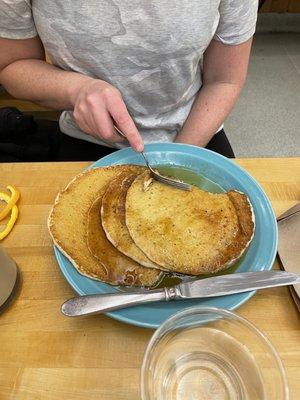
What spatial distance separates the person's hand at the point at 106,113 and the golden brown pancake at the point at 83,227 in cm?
9

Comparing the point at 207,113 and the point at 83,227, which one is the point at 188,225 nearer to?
the point at 83,227

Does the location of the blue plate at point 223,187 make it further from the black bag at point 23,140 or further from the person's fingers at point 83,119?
the black bag at point 23,140

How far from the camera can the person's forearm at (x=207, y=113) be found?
97 centimetres

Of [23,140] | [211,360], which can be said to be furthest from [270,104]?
[211,360]

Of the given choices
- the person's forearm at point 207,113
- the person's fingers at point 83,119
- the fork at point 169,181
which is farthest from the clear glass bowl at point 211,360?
the person's forearm at point 207,113

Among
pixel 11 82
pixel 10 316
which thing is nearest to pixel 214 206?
pixel 10 316

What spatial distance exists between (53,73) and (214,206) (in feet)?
1.56

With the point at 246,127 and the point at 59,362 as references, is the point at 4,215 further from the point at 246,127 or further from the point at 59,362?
the point at 246,127

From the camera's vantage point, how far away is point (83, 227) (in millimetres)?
708

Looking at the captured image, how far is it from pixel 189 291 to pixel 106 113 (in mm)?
353

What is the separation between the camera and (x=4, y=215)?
753mm

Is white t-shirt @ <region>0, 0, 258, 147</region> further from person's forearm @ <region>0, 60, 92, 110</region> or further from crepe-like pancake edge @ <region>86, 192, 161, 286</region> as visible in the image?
crepe-like pancake edge @ <region>86, 192, 161, 286</region>

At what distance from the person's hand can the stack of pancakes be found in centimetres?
9

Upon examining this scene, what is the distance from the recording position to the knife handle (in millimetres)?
566
